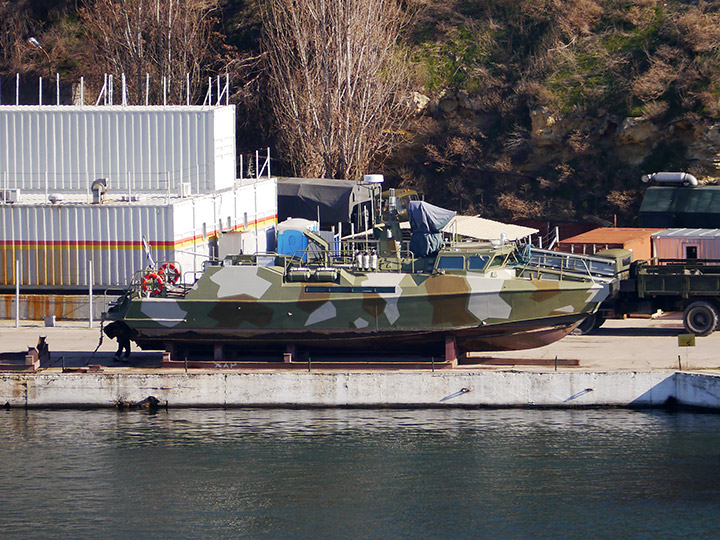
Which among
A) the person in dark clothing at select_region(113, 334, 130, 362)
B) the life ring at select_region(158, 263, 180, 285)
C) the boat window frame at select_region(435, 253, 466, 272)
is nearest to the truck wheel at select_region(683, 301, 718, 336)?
the boat window frame at select_region(435, 253, 466, 272)

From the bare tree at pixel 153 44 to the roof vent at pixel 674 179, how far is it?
79.4ft

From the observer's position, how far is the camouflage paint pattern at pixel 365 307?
27047 millimetres

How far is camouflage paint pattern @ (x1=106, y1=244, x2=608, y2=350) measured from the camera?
2705 centimetres

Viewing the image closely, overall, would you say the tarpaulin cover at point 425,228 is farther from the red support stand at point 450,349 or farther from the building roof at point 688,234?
the building roof at point 688,234

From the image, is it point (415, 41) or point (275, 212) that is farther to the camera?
point (415, 41)

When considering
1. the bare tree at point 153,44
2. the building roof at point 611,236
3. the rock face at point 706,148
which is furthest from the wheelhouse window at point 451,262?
the bare tree at point 153,44

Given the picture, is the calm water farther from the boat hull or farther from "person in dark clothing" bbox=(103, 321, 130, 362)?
"person in dark clothing" bbox=(103, 321, 130, 362)

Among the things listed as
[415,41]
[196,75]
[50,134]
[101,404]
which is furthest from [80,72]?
[101,404]

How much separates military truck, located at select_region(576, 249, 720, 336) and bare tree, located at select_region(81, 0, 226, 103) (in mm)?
30746

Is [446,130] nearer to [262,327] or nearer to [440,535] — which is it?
[262,327]

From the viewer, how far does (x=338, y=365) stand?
91.2 ft

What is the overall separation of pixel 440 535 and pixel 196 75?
41481mm

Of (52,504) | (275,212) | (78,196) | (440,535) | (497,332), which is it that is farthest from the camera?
(275,212)

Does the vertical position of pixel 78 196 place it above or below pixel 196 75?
below
